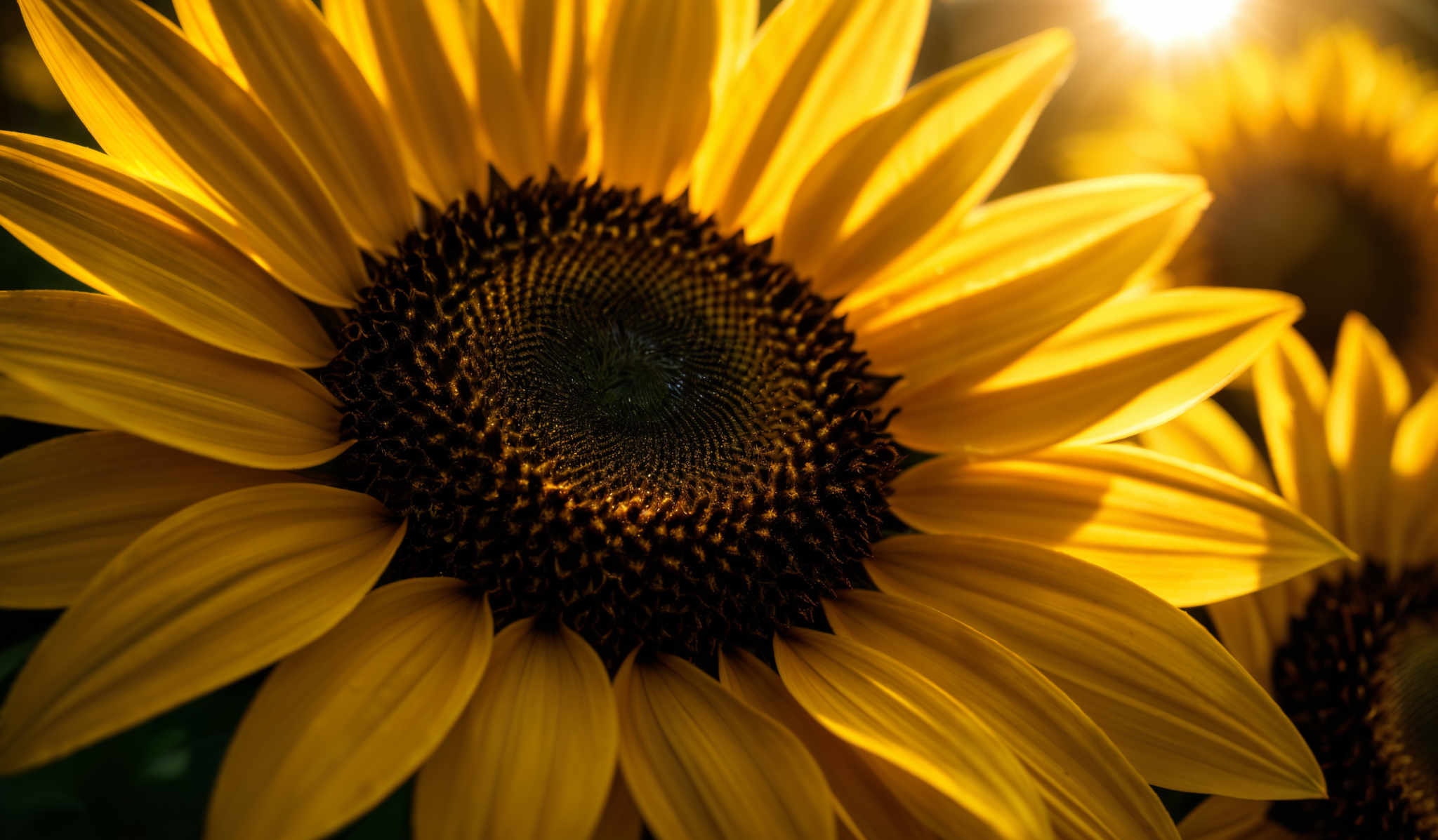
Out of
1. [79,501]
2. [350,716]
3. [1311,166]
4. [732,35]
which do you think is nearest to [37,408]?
[79,501]

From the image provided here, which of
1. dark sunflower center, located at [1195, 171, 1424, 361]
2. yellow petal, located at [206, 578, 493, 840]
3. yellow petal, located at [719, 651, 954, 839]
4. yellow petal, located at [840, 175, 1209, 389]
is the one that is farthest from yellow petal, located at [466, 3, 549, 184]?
dark sunflower center, located at [1195, 171, 1424, 361]

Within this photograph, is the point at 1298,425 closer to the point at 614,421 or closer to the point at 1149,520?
the point at 1149,520

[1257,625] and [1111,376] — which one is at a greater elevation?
[1111,376]

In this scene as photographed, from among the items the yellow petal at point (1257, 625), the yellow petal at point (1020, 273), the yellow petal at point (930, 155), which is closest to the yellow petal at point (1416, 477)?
the yellow petal at point (1257, 625)

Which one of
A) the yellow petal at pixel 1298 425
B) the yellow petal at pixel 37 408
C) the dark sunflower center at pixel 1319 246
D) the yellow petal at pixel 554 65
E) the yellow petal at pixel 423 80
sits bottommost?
the yellow petal at pixel 37 408

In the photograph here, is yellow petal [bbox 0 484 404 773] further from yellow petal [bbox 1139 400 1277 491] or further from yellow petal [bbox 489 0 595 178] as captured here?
yellow petal [bbox 1139 400 1277 491]

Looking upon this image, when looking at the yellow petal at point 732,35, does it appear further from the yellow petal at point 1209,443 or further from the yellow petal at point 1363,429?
the yellow petal at point 1363,429

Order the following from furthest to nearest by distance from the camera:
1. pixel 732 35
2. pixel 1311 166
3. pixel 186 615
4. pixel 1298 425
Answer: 1. pixel 1311 166
2. pixel 1298 425
3. pixel 732 35
4. pixel 186 615

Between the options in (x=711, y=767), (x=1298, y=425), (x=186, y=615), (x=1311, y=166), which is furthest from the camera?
(x=1311, y=166)
